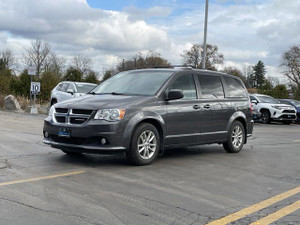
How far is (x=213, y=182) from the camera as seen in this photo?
225 inches

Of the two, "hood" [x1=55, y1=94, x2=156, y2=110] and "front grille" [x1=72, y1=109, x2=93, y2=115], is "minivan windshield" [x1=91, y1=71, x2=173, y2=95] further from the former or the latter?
"front grille" [x1=72, y1=109, x2=93, y2=115]

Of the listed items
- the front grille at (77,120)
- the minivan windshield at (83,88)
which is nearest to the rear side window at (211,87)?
the front grille at (77,120)

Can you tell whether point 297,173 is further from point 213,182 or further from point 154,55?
point 154,55

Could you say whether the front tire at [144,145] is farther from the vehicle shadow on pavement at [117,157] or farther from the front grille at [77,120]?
the front grille at [77,120]

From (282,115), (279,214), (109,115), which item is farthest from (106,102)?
(282,115)

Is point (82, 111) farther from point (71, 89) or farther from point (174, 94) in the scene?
point (71, 89)

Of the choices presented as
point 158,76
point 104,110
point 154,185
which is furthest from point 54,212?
point 158,76

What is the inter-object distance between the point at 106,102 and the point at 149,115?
0.78 meters

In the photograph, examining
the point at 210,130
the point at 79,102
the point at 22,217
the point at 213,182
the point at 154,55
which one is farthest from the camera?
the point at 154,55

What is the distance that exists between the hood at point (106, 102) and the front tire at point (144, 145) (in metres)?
0.45

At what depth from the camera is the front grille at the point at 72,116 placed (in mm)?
6359

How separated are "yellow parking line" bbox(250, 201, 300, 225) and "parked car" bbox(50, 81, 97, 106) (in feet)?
42.1

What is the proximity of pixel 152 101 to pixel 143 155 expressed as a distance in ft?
3.20

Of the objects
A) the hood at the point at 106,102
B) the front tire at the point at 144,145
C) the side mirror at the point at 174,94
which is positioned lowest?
the front tire at the point at 144,145
